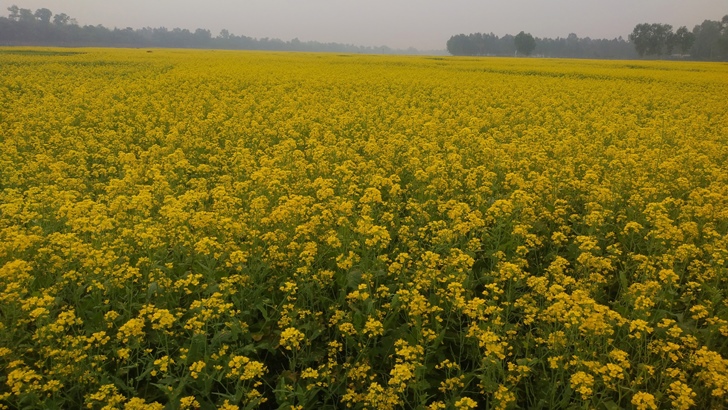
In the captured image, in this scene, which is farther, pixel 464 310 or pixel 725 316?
pixel 725 316

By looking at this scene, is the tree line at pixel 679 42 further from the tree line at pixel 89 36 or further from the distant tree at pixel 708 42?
the tree line at pixel 89 36

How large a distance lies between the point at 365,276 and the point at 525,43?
11587 centimetres

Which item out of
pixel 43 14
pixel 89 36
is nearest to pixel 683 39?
pixel 89 36

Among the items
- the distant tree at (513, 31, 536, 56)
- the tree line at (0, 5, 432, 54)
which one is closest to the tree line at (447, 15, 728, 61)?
the distant tree at (513, 31, 536, 56)

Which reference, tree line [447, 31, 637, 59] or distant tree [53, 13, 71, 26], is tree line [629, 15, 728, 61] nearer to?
tree line [447, 31, 637, 59]

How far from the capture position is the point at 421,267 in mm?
4117

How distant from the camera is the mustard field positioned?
3.04 metres

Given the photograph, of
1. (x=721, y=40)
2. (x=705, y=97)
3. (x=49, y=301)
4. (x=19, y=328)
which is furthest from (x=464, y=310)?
(x=721, y=40)

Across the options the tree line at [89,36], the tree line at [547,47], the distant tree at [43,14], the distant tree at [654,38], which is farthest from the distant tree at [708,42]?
the distant tree at [43,14]

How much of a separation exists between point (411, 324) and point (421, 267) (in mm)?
687

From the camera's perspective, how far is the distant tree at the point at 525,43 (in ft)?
348

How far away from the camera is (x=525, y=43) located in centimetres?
10625

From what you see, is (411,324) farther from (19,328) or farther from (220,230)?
(19,328)

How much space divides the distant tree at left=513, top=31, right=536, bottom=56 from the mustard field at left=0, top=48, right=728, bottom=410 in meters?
107
